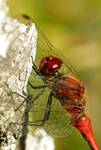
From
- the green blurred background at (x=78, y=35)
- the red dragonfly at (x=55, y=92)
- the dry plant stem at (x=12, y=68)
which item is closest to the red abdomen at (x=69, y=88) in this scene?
the red dragonfly at (x=55, y=92)

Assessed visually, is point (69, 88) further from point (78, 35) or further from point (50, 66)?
point (78, 35)

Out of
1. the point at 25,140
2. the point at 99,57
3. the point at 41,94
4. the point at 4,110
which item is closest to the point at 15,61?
the point at 4,110

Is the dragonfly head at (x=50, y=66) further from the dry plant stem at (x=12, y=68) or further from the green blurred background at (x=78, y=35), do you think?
the green blurred background at (x=78, y=35)

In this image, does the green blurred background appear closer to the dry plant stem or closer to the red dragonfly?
the red dragonfly

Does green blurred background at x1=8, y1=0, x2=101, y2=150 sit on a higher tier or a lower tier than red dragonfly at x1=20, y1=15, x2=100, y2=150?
higher

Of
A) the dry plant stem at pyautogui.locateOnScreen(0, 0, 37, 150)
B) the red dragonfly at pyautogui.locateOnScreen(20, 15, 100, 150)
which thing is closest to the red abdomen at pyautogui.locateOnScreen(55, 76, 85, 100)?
the red dragonfly at pyautogui.locateOnScreen(20, 15, 100, 150)
